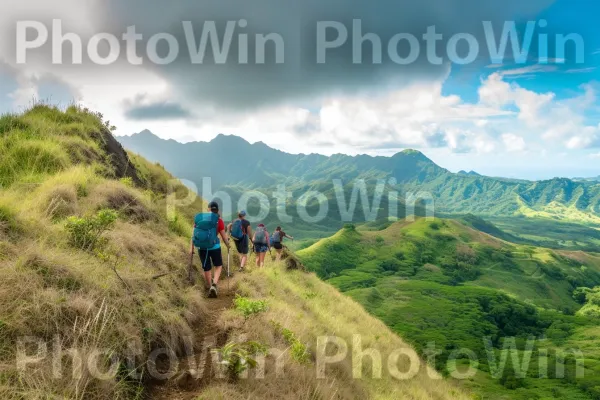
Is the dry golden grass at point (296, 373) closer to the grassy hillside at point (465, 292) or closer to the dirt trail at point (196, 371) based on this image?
the dirt trail at point (196, 371)

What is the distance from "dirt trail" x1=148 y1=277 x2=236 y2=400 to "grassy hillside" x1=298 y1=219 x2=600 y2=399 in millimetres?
47946

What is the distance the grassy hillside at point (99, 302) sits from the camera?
16.8ft

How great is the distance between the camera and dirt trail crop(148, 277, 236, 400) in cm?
595

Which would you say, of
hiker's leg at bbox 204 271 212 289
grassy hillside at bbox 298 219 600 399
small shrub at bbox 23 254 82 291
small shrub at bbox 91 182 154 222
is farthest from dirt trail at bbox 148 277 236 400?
grassy hillside at bbox 298 219 600 399

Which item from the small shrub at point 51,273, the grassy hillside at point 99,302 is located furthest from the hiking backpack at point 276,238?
the small shrub at point 51,273

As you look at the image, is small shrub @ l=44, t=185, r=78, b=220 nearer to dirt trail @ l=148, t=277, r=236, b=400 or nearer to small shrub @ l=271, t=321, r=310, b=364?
dirt trail @ l=148, t=277, r=236, b=400

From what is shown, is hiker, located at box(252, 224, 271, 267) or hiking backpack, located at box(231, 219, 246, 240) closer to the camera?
hiking backpack, located at box(231, 219, 246, 240)

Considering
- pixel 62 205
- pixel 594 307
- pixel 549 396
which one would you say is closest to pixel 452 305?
pixel 549 396

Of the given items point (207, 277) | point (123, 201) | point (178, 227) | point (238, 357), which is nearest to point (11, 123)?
point (123, 201)

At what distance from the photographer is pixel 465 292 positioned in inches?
5138

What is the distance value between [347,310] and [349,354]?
1147 centimetres

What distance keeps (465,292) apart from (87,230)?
471 ft

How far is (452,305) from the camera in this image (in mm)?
113875

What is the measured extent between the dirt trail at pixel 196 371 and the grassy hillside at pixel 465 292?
47946mm
